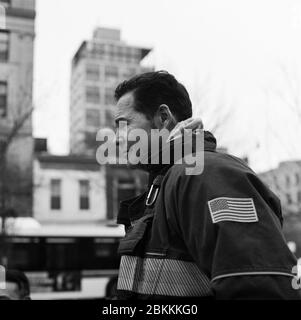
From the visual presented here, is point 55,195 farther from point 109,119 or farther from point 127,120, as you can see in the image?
point 127,120

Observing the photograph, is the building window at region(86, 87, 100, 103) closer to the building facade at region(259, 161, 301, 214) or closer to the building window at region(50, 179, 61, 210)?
the building window at region(50, 179, 61, 210)

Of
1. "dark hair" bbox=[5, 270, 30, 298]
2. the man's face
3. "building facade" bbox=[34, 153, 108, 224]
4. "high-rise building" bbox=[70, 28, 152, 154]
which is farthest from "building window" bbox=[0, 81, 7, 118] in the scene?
"high-rise building" bbox=[70, 28, 152, 154]

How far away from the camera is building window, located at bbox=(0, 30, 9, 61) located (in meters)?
24.6

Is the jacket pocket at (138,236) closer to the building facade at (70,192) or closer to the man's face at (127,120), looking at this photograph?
the man's face at (127,120)

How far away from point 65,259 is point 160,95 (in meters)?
15.3

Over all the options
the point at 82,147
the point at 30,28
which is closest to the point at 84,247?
the point at 82,147

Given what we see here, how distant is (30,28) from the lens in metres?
25.0

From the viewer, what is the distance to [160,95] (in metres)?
1.94

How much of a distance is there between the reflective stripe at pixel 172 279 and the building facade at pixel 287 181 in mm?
14567

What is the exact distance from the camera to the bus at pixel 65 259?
16.1 metres

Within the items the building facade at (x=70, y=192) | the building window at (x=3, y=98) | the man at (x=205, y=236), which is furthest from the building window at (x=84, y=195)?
the man at (x=205, y=236)

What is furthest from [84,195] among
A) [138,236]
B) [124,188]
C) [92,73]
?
[92,73]

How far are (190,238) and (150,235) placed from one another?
20 centimetres

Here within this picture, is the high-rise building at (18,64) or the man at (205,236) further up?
the high-rise building at (18,64)
